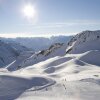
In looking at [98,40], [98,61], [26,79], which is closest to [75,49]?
[98,40]

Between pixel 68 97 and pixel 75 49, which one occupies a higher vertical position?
pixel 75 49

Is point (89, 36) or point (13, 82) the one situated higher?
point (89, 36)

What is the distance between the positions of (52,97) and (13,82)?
4.15 m

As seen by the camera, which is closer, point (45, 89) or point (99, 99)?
point (99, 99)

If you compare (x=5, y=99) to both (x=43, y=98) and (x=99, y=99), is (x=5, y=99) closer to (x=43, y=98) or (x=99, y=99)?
(x=43, y=98)

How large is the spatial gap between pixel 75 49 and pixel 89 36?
30.2 ft

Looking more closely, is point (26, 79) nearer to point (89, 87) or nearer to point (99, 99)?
point (89, 87)

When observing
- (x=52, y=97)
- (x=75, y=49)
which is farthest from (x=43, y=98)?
(x=75, y=49)

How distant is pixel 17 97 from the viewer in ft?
51.9

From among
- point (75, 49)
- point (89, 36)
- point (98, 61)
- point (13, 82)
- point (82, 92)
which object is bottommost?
point (82, 92)

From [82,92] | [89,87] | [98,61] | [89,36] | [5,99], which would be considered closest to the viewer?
[5,99]

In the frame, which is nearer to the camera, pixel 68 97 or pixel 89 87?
pixel 68 97

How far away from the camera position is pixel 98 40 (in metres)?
63.5

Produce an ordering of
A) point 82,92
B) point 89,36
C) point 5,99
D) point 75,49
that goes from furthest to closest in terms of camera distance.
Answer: point 89,36
point 75,49
point 82,92
point 5,99
